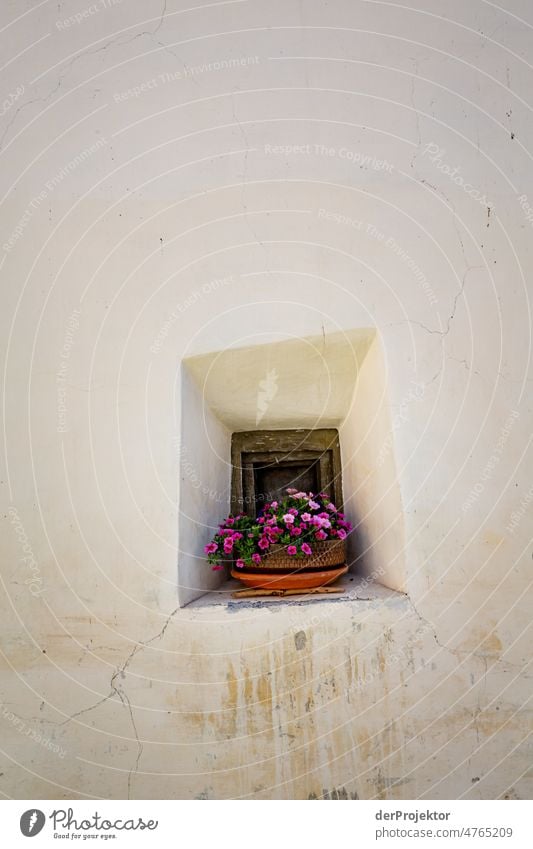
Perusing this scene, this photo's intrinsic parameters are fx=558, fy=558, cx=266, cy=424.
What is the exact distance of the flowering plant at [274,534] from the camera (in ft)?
6.58

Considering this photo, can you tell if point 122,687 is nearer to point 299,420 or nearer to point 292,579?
point 292,579

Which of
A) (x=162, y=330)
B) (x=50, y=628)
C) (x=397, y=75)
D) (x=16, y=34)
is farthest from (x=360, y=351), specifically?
(x=16, y=34)

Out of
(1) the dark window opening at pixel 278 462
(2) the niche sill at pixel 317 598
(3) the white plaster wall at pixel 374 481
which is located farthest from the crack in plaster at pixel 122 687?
(1) the dark window opening at pixel 278 462

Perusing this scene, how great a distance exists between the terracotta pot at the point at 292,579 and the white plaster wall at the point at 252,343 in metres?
0.20

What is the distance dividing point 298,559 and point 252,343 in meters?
0.79

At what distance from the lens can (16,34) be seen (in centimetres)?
220

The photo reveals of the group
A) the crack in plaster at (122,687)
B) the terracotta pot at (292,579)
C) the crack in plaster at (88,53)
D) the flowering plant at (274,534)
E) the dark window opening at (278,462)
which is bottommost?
the crack in plaster at (122,687)

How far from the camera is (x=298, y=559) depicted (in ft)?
6.56

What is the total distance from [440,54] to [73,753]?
2798 millimetres

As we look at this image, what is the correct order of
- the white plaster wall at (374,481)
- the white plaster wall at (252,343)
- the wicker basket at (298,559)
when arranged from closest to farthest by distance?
1. the white plaster wall at (252,343)
2. the white plaster wall at (374,481)
3. the wicker basket at (298,559)

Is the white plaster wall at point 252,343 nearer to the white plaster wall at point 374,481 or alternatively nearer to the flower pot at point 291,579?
the white plaster wall at point 374,481

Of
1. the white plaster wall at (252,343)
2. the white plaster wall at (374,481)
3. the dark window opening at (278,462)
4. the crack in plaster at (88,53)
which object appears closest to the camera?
the white plaster wall at (252,343)
